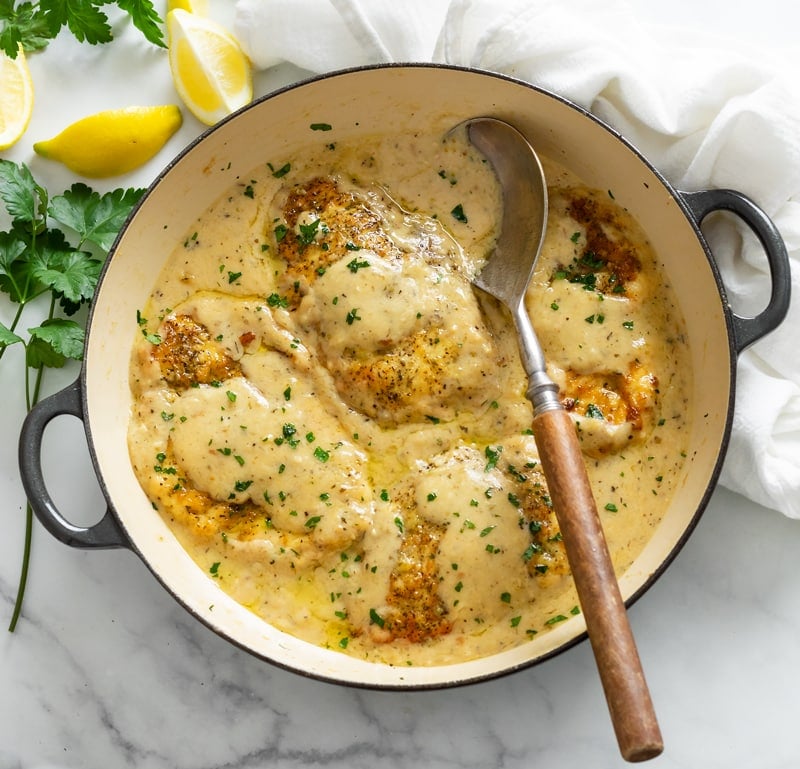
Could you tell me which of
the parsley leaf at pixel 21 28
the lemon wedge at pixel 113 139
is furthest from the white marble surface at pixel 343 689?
the parsley leaf at pixel 21 28

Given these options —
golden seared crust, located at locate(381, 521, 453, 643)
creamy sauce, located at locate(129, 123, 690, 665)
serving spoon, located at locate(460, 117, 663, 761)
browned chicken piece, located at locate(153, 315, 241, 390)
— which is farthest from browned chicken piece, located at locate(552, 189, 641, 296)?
browned chicken piece, located at locate(153, 315, 241, 390)

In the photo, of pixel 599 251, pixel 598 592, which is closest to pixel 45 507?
pixel 598 592

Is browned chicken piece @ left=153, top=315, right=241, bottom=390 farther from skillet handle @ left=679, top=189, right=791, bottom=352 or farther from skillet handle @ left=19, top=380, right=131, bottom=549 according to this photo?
skillet handle @ left=679, top=189, right=791, bottom=352

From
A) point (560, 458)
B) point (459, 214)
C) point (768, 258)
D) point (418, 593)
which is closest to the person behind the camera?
point (560, 458)

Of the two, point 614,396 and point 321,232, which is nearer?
point 614,396

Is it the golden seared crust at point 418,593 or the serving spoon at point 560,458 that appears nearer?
the serving spoon at point 560,458

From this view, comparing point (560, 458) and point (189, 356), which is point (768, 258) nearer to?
point (560, 458)

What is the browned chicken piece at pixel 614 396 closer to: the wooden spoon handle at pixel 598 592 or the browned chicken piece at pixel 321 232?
the wooden spoon handle at pixel 598 592
